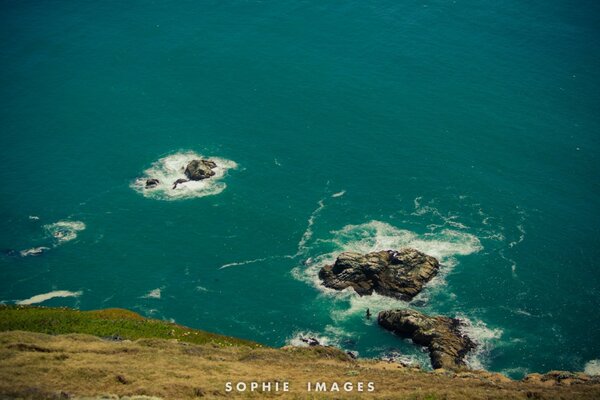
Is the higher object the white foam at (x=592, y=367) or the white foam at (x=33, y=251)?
the white foam at (x=33, y=251)

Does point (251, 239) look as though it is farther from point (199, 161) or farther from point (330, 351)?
point (330, 351)

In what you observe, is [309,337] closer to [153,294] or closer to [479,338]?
[479,338]

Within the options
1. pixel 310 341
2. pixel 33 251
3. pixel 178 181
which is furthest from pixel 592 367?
pixel 33 251

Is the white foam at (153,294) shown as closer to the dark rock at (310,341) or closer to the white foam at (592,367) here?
the dark rock at (310,341)

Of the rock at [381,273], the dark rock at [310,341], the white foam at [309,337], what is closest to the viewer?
the dark rock at [310,341]

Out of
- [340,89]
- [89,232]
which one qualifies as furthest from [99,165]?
[340,89]

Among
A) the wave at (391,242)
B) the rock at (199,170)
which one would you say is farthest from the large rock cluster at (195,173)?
the wave at (391,242)

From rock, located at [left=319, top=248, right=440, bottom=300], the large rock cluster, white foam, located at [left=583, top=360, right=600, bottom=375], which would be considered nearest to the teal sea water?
white foam, located at [left=583, top=360, right=600, bottom=375]

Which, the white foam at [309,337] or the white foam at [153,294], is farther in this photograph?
the white foam at [153,294]
